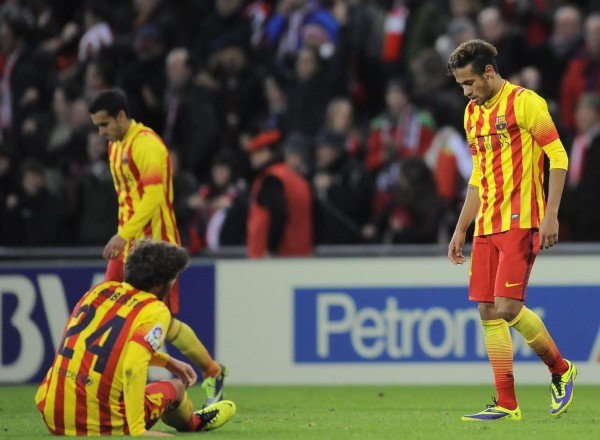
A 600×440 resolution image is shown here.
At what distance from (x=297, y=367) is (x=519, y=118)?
15.4ft

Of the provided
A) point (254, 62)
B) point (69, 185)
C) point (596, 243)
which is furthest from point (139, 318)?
point (254, 62)

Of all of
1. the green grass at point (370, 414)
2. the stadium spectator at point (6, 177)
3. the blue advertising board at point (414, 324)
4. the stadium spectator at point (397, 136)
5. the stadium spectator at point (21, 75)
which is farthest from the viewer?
the stadium spectator at point (21, 75)

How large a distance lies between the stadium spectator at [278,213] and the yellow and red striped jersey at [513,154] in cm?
483

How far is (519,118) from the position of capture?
8.26 metres

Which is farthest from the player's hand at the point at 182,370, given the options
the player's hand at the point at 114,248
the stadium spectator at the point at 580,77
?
the stadium spectator at the point at 580,77

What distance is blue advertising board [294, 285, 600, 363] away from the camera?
12.0 metres

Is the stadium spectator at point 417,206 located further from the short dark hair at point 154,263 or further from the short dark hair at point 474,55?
the short dark hair at point 154,263

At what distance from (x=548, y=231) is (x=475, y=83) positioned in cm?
98

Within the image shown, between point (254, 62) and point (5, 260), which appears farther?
point (254, 62)

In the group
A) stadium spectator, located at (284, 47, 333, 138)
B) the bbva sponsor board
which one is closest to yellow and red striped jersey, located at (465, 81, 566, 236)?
the bbva sponsor board

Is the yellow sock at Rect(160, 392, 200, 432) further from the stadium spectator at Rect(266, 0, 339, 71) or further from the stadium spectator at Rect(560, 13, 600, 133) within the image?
the stadium spectator at Rect(266, 0, 339, 71)

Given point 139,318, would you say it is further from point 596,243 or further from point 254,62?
point 254,62

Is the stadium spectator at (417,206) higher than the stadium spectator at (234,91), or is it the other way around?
the stadium spectator at (234,91)

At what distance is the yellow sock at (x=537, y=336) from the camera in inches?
333
